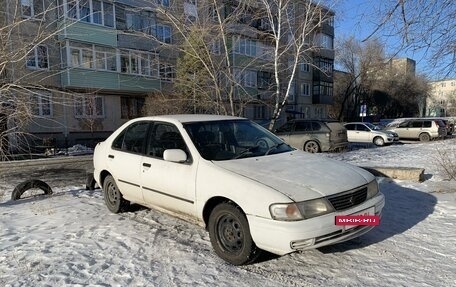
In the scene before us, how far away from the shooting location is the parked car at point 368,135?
23.0m

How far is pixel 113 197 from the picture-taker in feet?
20.6

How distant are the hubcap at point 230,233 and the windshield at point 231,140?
0.80m

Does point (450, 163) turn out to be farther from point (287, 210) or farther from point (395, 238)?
point (287, 210)

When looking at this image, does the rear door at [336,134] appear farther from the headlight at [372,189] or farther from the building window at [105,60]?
the building window at [105,60]

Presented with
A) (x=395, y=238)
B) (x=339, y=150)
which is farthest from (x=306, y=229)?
(x=339, y=150)

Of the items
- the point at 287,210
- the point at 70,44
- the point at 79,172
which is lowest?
the point at 79,172

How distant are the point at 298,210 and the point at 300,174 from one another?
0.58 meters

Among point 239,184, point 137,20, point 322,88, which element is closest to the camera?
point 239,184

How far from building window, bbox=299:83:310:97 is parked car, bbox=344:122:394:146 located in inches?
951

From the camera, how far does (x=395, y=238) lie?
15.8ft

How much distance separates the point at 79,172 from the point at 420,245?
986 cm

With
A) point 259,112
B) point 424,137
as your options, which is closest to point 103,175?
point 424,137

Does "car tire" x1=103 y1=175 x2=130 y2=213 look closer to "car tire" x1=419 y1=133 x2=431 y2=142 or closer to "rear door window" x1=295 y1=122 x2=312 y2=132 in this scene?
"rear door window" x1=295 y1=122 x2=312 y2=132

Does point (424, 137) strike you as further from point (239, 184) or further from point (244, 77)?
point (239, 184)
